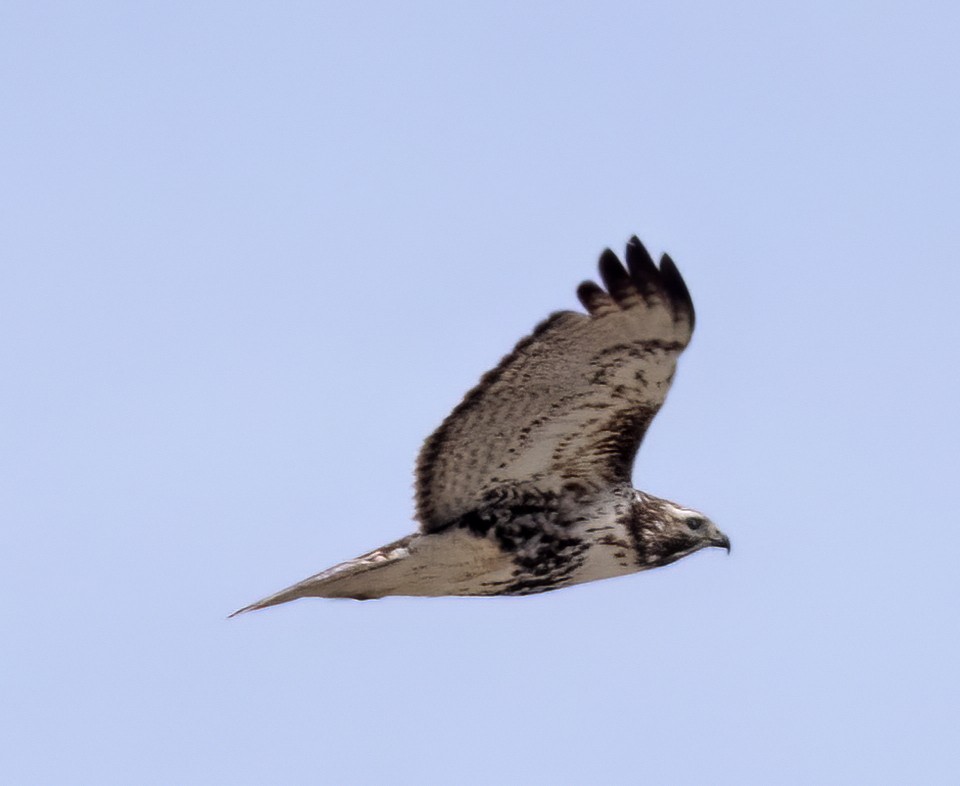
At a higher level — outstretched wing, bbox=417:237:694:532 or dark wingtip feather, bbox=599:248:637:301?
dark wingtip feather, bbox=599:248:637:301

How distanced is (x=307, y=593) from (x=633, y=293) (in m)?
A: 2.15

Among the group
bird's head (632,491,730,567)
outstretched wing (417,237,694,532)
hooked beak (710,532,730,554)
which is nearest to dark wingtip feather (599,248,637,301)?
outstretched wing (417,237,694,532)

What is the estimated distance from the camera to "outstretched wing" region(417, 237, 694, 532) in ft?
33.9

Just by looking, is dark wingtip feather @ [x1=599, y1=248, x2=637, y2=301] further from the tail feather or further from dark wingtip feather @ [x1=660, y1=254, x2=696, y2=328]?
the tail feather

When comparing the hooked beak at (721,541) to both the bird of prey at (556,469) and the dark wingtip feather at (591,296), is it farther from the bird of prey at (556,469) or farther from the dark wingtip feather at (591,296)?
the dark wingtip feather at (591,296)

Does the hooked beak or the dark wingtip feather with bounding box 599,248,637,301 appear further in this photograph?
the hooked beak

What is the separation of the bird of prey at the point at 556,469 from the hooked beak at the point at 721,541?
10cm

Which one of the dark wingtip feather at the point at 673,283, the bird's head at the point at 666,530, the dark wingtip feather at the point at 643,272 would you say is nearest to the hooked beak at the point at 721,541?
the bird's head at the point at 666,530

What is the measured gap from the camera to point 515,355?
10359 millimetres

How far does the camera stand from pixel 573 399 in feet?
34.8

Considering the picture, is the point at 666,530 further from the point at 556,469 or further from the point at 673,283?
the point at 673,283

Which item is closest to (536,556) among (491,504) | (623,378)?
(491,504)

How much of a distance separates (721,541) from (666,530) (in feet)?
1.44

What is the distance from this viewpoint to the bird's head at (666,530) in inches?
433
